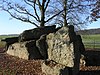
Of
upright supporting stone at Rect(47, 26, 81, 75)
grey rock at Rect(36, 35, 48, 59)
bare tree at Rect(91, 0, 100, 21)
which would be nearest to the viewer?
upright supporting stone at Rect(47, 26, 81, 75)

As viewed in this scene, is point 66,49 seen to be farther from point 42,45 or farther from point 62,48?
point 42,45

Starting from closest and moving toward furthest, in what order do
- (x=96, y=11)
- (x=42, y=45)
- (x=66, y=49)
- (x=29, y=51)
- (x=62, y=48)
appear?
(x=66, y=49), (x=62, y=48), (x=42, y=45), (x=29, y=51), (x=96, y=11)

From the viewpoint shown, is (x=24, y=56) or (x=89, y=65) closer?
(x=89, y=65)

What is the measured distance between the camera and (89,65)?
1783cm

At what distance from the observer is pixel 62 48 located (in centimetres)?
1588

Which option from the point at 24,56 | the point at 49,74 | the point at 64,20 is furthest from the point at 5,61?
the point at 64,20

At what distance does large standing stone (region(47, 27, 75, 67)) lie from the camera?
15242 mm

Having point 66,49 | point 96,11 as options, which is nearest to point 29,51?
point 66,49

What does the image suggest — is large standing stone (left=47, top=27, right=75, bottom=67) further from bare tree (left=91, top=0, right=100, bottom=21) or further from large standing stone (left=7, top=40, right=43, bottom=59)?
bare tree (left=91, top=0, right=100, bottom=21)

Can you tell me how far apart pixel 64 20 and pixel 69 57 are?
62.0ft

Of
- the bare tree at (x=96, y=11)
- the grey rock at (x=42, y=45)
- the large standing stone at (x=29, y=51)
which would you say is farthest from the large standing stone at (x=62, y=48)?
the bare tree at (x=96, y=11)

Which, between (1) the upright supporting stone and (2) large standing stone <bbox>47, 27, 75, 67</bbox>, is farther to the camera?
(2) large standing stone <bbox>47, 27, 75, 67</bbox>

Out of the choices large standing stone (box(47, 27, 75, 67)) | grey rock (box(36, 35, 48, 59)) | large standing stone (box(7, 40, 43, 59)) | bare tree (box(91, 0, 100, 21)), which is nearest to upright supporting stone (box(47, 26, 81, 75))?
large standing stone (box(47, 27, 75, 67))

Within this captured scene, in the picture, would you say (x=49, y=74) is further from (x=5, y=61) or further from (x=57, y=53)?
(x=5, y=61)
